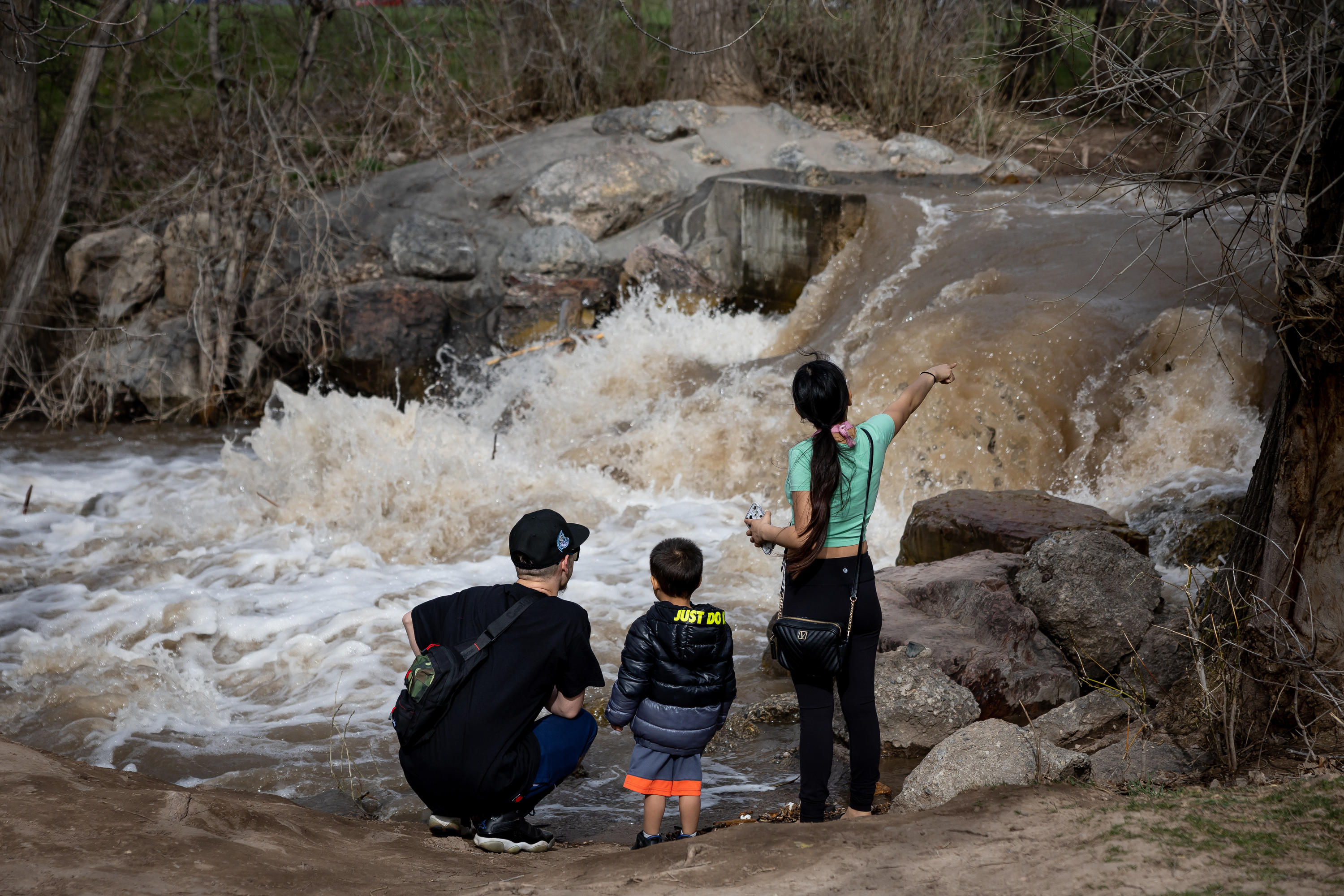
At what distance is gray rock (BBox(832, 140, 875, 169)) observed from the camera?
13008 mm

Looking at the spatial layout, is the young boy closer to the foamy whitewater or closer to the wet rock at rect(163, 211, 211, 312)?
the foamy whitewater

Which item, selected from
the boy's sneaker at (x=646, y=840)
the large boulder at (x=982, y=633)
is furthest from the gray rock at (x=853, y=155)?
the boy's sneaker at (x=646, y=840)

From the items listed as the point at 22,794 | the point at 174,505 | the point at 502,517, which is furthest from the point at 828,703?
the point at 174,505

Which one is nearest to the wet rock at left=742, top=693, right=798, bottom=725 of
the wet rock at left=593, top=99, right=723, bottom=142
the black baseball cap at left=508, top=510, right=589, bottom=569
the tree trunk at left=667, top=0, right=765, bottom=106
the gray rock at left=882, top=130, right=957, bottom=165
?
the black baseball cap at left=508, top=510, right=589, bottom=569

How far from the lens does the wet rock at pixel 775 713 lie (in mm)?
4531

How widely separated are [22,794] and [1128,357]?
7212 mm

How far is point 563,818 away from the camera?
3.81 meters

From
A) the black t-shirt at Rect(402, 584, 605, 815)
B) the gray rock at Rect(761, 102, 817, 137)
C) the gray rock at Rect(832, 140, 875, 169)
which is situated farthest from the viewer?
the gray rock at Rect(761, 102, 817, 137)

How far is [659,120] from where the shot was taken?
13320mm

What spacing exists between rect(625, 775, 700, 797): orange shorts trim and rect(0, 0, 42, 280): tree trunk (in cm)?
842

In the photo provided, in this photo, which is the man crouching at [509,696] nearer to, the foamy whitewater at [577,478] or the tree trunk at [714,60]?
the foamy whitewater at [577,478]

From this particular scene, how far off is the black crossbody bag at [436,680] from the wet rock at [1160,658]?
2.84 metres

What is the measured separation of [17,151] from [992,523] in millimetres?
9590

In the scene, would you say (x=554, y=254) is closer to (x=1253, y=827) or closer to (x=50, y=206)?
(x=50, y=206)
